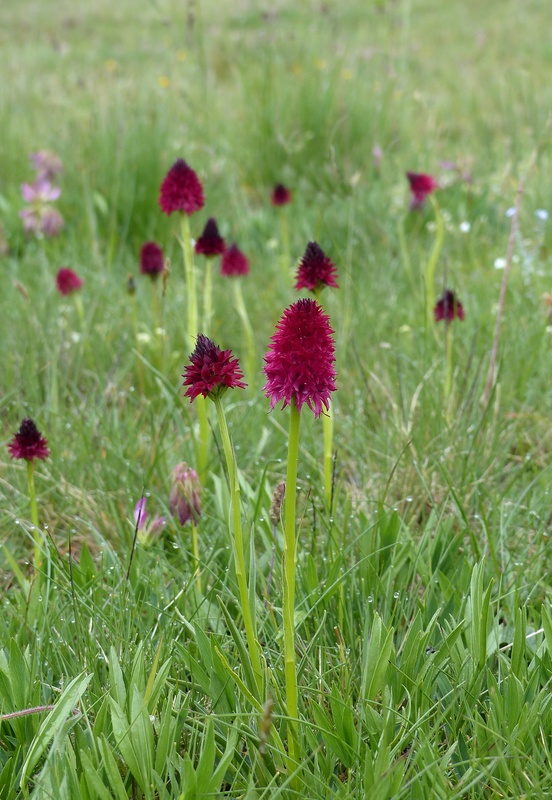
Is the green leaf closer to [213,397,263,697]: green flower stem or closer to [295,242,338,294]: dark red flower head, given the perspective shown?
[213,397,263,697]: green flower stem

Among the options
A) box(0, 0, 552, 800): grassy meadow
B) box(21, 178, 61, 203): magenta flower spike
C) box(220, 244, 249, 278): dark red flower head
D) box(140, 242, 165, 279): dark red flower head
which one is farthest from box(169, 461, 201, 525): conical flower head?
box(21, 178, 61, 203): magenta flower spike

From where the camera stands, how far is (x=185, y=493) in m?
1.69

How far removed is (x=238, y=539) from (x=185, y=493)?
1.81 feet

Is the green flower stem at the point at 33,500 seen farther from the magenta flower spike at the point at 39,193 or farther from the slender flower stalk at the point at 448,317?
the magenta flower spike at the point at 39,193

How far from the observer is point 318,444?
7.37 ft

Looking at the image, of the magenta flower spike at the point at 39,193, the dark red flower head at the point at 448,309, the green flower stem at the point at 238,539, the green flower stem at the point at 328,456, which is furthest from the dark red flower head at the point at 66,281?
the green flower stem at the point at 238,539

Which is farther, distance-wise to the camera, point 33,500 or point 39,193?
point 39,193

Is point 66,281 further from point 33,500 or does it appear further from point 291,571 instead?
point 291,571

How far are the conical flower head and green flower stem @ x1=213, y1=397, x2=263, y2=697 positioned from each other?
1.59 ft

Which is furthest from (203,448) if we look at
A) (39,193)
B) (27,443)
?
(39,193)

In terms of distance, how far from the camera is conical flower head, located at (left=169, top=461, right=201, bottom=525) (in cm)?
169

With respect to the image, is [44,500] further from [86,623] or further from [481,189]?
[481,189]

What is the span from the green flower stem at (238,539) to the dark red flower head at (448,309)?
50.9 inches

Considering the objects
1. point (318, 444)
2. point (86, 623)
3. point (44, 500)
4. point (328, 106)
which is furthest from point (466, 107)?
point (86, 623)
